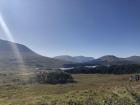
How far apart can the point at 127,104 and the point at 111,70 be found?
16829 centimetres

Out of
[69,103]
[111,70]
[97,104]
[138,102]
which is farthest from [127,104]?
[111,70]

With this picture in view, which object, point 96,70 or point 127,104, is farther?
point 96,70

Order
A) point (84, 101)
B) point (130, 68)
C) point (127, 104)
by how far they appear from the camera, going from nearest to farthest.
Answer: point (127, 104), point (84, 101), point (130, 68)

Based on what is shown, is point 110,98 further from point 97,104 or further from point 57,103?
point 57,103

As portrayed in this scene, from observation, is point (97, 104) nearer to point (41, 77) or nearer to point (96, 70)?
Result: point (41, 77)

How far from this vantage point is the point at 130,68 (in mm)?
190000

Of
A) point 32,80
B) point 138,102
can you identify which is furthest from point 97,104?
point 32,80

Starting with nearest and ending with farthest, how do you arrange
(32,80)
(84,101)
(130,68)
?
1. (84,101)
2. (32,80)
3. (130,68)

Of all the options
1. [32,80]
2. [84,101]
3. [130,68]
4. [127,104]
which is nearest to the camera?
[127,104]

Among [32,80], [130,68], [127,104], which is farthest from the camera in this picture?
[130,68]

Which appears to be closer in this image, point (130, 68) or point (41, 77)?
point (41, 77)

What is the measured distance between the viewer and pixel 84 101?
83.0 feet

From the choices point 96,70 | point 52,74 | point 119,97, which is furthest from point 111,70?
point 119,97

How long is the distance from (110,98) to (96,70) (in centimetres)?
17173
